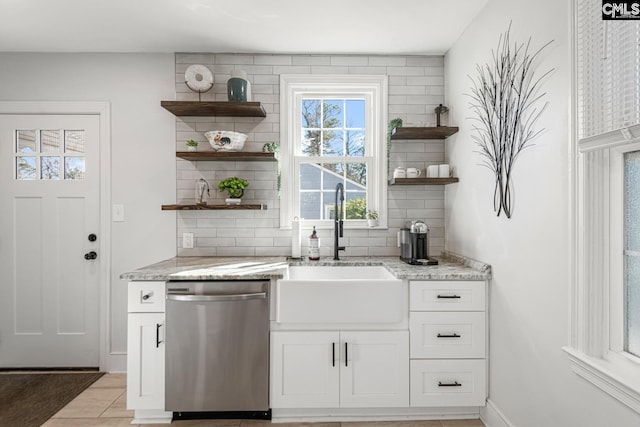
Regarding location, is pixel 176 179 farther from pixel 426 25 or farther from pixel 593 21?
pixel 593 21

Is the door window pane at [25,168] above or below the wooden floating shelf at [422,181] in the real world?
above

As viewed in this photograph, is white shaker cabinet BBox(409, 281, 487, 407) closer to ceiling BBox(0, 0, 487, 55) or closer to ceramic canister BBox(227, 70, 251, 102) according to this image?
ceiling BBox(0, 0, 487, 55)

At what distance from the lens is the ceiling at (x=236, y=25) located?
225 centimetres

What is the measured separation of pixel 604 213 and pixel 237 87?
7.70ft

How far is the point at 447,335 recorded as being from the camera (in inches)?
85.8

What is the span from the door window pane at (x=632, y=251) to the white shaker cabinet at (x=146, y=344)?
2224 mm

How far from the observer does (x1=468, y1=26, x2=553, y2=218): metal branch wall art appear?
175cm

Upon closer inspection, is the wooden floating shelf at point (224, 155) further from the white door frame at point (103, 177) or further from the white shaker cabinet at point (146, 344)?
the white shaker cabinet at point (146, 344)

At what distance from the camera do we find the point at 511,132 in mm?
1930

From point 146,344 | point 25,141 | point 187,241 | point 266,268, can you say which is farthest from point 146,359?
point 25,141

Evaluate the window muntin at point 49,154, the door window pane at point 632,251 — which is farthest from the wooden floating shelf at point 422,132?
the window muntin at point 49,154

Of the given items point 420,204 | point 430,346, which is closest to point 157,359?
point 430,346

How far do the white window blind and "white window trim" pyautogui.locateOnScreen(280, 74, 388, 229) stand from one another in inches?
64.2

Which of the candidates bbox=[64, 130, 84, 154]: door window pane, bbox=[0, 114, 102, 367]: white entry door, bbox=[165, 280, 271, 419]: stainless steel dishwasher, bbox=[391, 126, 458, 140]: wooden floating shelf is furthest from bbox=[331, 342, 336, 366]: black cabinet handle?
bbox=[64, 130, 84, 154]: door window pane
